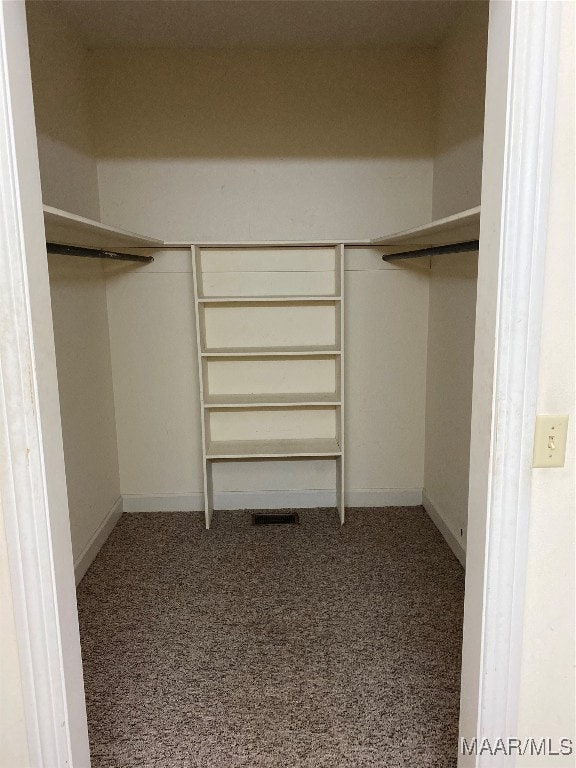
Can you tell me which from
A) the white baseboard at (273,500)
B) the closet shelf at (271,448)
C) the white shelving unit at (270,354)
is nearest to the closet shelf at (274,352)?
the white shelving unit at (270,354)

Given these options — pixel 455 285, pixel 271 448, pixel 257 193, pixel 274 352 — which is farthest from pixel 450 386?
pixel 257 193

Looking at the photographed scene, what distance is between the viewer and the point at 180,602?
2.41 meters

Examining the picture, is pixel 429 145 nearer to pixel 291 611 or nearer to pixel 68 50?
pixel 68 50

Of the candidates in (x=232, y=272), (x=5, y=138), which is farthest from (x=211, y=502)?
(x=5, y=138)

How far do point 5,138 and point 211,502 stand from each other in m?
2.53

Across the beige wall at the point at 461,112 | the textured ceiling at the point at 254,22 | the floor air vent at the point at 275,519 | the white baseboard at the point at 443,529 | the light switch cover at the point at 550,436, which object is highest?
the textured ceiling at the point at 254,22

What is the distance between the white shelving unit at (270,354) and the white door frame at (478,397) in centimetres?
182

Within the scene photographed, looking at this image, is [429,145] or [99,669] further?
[429,145]

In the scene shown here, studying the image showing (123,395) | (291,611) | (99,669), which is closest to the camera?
(99,669)

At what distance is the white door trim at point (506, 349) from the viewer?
3.17ft

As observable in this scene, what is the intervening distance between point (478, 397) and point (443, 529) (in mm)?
1991

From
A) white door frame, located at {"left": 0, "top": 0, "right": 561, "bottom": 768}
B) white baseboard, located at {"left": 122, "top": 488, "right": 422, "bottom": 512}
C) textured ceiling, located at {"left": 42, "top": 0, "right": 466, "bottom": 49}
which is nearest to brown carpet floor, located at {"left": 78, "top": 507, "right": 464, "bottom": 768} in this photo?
white baseboard, located at {"left": 122, "top": 488, "right": 422, "bottom": 512}

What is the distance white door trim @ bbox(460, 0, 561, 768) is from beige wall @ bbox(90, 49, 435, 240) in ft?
6.76

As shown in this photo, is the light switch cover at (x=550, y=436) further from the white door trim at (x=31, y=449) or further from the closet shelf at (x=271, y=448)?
the closet shelf at (x=271, y=448)
